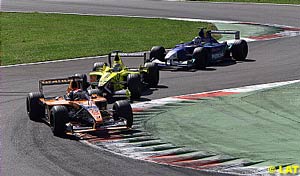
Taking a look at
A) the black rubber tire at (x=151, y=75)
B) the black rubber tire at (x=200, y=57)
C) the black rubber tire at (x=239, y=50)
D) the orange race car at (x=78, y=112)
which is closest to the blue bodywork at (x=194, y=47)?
the black rubber tire at (x=239, y=50)

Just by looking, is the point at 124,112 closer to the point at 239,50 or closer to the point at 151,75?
the point at 151,75

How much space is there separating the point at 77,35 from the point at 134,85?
1707cm

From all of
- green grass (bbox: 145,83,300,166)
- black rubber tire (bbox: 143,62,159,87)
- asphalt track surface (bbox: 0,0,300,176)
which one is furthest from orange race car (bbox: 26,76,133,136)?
black rubber tire (bbox: 143,62,159,87)

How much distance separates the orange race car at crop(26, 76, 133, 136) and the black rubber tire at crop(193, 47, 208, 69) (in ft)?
27.6

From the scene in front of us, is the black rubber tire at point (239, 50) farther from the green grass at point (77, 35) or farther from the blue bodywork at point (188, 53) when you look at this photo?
the green grass at point (77, 35)

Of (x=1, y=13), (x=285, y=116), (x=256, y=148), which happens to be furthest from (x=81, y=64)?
(x=1, y=13)

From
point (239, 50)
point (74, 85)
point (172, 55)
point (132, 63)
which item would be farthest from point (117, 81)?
point (239, 50)

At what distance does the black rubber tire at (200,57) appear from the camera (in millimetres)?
26594

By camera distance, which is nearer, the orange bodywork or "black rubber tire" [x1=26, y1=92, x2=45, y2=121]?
the orange bodywork

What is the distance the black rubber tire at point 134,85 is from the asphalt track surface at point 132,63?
9.5 inches

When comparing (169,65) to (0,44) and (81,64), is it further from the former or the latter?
(0,44)

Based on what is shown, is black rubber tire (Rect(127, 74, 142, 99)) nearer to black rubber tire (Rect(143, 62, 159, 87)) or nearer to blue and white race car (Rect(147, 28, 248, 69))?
black rubber tire (Rect(143, 62, 159, 87))

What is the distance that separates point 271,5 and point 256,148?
35.7 meters

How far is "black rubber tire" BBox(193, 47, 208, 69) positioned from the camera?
26594 millimetres
